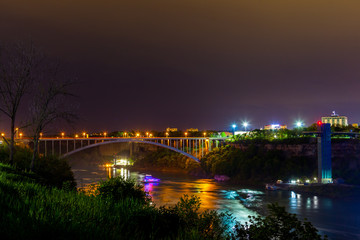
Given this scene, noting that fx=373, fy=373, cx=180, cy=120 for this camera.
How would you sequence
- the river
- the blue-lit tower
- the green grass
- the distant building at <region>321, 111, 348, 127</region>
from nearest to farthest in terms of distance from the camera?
the green grass
the river
the blue-lit tower
the distant building at <region>321, 111, 348, 127</region>

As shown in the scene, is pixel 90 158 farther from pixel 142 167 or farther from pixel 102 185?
pixel 102 185

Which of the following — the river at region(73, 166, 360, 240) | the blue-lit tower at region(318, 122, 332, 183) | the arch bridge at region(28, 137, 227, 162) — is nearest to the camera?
the river at region(73, 166, 360, 240)

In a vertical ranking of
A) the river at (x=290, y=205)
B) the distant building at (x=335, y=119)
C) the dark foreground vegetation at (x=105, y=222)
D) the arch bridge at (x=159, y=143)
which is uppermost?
the distant building at (x=335, y=119)

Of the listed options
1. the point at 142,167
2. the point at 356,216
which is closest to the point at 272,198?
the point at 356,216

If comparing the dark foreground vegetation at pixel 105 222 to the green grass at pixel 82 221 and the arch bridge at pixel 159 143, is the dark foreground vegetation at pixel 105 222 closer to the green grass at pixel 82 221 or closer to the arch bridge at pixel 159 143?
the green grass at pixel 82 221

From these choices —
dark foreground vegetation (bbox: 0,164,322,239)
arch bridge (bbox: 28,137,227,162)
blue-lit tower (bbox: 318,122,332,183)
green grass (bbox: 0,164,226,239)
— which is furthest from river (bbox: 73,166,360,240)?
arch bridge (bbox: 28,137,227,162)

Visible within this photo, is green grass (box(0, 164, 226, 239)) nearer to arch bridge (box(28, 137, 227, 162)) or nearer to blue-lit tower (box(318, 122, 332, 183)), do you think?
blue-lit tower (box(318, 122, 332, 183))

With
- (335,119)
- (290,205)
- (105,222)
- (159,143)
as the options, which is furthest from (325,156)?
(335,119)

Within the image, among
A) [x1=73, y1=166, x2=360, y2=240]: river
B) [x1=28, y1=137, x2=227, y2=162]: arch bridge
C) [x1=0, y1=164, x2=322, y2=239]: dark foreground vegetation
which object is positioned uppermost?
[x1=28, y1=137, x2=227, y2=162]: arch bridge

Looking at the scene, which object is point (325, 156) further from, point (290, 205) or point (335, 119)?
point (335, 119)

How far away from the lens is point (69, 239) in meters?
6.54

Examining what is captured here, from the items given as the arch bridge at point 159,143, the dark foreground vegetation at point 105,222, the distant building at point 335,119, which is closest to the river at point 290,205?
the dark foreground vegetation at point 105,222

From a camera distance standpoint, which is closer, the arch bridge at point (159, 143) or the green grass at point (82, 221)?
the green grass at point (82, 221)

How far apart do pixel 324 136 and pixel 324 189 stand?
8677 mm
